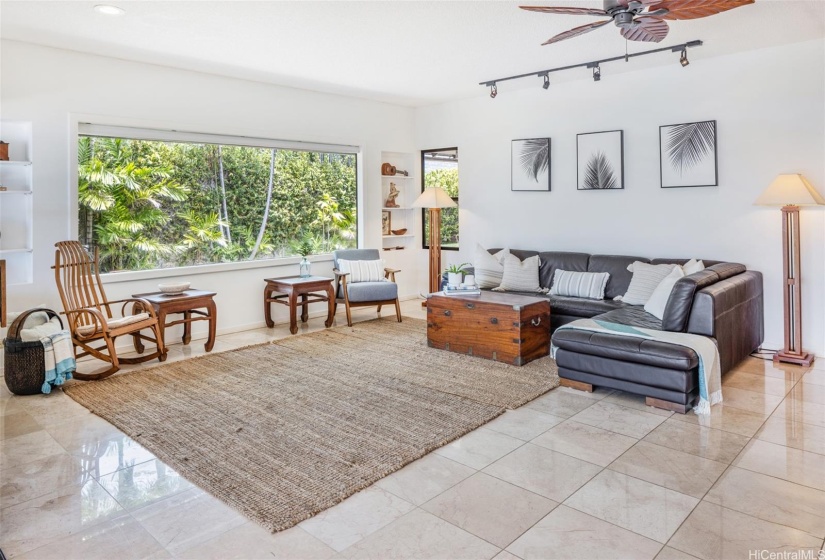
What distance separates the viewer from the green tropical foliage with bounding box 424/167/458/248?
7680mm

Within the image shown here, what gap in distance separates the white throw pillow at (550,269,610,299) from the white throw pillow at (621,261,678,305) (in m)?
0.30

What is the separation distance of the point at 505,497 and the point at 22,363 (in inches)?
139

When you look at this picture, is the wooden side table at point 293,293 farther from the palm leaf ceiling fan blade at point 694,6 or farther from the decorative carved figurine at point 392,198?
the palm leaf ceiling fan blade at point 694,6

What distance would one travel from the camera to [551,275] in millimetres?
6000

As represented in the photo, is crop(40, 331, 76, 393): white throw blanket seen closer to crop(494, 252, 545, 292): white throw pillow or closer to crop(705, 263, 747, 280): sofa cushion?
crop(494, 252, 545, 292): white throw pillow

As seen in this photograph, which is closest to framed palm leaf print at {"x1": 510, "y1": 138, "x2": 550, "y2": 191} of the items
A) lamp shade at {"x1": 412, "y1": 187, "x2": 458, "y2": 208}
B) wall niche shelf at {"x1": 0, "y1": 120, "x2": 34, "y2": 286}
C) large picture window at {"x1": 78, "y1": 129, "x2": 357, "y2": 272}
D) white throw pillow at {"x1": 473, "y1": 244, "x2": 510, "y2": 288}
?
lamp shade at {"x1": 412, "y1": 187, "x2": 458, "y2": 208}

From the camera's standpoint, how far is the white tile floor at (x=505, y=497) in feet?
7.07

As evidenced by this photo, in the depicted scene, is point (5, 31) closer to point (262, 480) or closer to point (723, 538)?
point (262, 480)

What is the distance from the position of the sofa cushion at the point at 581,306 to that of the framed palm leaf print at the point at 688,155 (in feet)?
4.70

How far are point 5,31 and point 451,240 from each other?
17.2 feet

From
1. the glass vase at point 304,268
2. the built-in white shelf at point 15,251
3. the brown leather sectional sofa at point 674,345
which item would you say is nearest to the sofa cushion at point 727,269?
the brown leather sectional sofa at point 674,345

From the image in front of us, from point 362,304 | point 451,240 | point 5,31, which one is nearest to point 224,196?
point 362,304

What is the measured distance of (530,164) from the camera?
6664 mm

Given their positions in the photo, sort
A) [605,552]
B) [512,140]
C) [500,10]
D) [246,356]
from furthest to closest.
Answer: [512,140] → [246,356] → [500,10] → [605,552]
